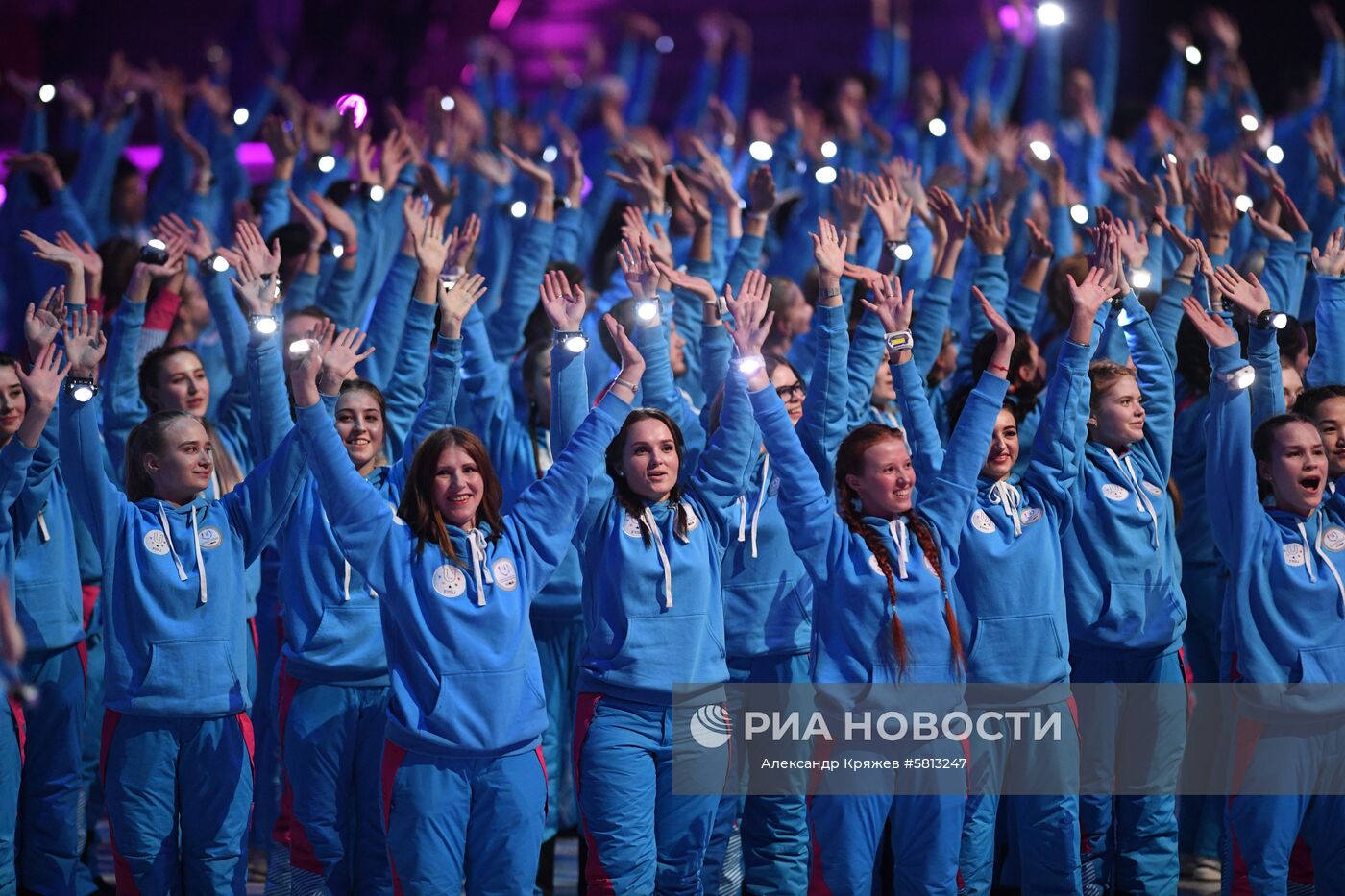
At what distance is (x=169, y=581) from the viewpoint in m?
4.02

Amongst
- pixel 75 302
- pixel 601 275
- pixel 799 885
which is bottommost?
pixel 799 885

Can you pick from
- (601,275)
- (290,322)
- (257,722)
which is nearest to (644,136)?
(601,275)

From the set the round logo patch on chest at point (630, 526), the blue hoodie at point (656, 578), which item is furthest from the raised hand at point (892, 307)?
the round logo patch on chest at point (630, 526)

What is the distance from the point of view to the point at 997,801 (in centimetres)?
417

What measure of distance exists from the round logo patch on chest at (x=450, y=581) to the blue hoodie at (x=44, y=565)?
51.2 inches

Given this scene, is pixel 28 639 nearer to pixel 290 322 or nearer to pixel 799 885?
pixel 290 322

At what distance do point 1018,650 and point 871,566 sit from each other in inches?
20.9

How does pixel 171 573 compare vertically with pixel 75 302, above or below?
below

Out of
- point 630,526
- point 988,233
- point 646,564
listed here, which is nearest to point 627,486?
point 630,526

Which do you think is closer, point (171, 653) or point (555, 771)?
point (171, 653)

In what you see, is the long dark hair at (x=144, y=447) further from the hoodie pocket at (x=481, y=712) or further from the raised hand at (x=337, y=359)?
the hoodie pocket at (x=481, y=712)

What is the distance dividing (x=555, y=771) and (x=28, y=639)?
1.64m

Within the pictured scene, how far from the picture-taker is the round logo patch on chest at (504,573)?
12.4ft

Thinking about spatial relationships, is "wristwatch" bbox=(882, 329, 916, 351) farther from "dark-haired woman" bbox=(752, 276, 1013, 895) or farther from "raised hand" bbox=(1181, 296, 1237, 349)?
"raised hand" bbox=(1181, 296, 1237, 349)
